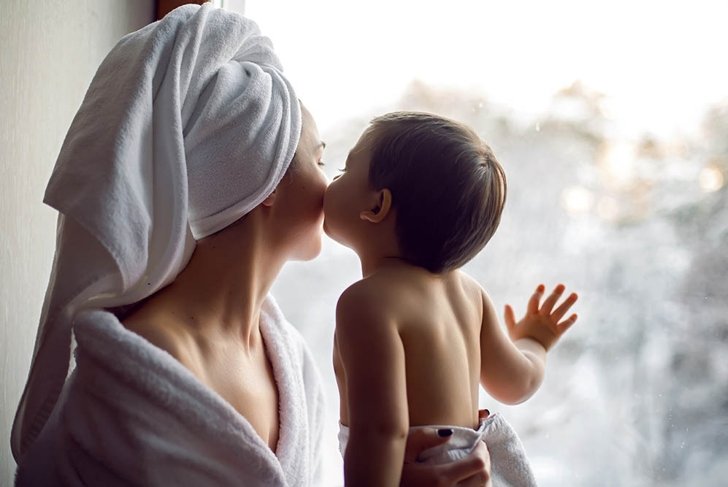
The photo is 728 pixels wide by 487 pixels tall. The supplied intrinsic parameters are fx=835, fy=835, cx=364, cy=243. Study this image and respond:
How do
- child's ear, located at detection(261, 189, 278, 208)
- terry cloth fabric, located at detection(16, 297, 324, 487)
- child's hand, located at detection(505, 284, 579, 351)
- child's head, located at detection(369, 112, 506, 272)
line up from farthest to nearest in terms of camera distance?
child's hand, located at detection(505, 284, 579, 351), child's ear, located at detection(261, 189, 278, 208), child's head, located at detection(369, 112, 506, 272), terry cloth fabric, located at detection(16, 297, 324, 487)

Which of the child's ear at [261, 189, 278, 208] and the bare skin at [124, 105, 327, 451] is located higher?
the child's ear at [261, 189, 278, 208]

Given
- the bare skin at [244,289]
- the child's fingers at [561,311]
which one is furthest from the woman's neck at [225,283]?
the child's fingers at [561,311]

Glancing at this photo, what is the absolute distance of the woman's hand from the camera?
3.32 feet

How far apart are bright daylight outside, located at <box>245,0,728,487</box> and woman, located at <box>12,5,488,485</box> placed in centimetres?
34

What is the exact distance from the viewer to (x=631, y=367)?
4.51ft

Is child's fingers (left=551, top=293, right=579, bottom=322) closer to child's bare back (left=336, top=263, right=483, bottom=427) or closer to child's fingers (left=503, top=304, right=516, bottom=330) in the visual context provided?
child's fingers (left=503, top=304, right=516, bottom=330)

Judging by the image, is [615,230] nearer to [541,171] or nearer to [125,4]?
[541,171]

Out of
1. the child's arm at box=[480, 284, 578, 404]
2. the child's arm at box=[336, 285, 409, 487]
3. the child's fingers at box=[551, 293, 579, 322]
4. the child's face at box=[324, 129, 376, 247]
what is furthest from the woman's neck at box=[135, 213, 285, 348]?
the child's fingers at box=[551, 293, 579, 322]

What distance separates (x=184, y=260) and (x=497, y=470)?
0.51m

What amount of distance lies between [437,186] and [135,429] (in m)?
0.45

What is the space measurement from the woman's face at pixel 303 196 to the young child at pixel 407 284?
39 millimetres

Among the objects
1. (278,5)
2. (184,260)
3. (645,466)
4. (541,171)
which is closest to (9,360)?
(184,260)

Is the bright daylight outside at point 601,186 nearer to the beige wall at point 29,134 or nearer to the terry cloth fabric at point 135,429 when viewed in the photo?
the beige wall at point 29,134

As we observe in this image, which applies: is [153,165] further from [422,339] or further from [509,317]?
[509,317]
